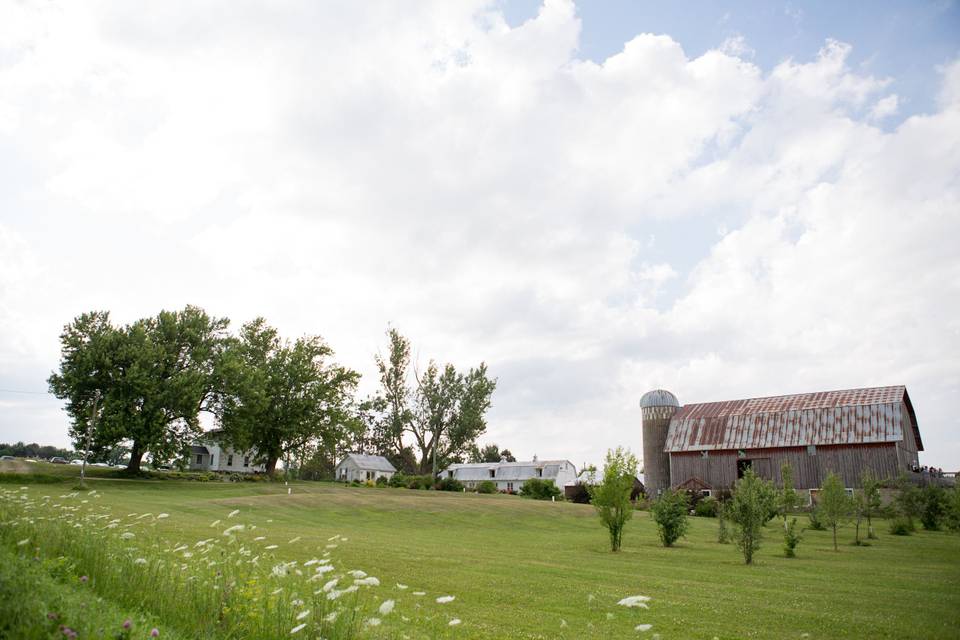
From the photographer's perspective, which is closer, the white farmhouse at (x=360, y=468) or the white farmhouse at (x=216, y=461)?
the white farmhouse at (x=216, y=461)

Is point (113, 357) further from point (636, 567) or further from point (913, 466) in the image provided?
point (913, 466)

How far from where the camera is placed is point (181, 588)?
22.9 ft

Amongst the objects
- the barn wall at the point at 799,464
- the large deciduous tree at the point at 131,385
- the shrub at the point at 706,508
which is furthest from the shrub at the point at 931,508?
the large deciduous tree at the point at 131,385

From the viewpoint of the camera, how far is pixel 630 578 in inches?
610

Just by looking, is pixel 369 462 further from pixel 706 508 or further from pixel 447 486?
pixel 706 508

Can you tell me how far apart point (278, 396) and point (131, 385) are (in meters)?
14.3

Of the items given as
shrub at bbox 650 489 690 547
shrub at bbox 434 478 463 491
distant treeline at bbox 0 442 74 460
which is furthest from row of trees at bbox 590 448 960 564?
distant treeline at bbox 0 442 74 460

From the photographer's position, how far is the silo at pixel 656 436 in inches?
2532

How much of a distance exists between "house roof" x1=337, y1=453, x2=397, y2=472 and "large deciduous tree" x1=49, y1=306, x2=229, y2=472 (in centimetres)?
4027

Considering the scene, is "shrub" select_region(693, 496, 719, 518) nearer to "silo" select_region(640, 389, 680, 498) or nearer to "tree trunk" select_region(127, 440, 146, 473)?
"silo" select_region(640, 389, 680, 498)

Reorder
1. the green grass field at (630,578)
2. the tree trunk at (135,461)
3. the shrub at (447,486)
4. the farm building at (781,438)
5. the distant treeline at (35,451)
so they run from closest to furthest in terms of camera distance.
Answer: the green grass field at (630,578)
the farm building at (781,438)
the tree trunk at (135,461)
the shrub at (447,486)
the distant treeline at (35,451)

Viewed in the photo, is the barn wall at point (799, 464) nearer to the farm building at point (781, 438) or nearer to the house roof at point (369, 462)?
the farm building at point (781, 438)

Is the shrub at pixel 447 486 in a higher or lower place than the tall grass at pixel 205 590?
lower

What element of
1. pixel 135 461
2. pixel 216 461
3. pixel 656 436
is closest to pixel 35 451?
pixel 216 461
